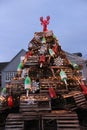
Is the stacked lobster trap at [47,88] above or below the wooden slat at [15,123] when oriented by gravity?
above

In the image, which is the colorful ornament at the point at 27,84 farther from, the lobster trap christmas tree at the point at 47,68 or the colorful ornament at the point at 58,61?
the colorful ornament at the point at 58,61

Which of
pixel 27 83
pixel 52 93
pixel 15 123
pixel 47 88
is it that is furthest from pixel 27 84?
pixel 15 123

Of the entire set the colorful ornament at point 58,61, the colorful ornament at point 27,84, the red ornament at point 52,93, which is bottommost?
the red ornament at point 52,93

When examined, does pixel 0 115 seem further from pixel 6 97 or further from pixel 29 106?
pixel 29 106

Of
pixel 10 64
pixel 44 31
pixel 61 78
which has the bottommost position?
pixel 61 78

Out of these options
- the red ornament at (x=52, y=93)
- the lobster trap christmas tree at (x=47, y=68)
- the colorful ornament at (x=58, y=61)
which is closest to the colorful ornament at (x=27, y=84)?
the lobster trap christmas tree at (x=47, y=68)

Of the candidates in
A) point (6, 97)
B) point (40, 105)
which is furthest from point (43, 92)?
point (6, 97)

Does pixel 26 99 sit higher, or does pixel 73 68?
pixel 73 68

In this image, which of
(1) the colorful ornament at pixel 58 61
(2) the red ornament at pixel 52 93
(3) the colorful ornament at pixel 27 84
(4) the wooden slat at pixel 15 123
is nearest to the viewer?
(4) the wooden slat at pixel 15 123

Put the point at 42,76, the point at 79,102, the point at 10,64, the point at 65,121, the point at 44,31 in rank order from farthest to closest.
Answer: the point at 10,64
the point at 44,31
the point at 42,76
the point at 79,102
the point at 65,121

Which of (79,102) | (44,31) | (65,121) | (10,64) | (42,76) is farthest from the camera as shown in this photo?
(10,64)

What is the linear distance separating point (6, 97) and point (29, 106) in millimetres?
1431

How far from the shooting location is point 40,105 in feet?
42.2

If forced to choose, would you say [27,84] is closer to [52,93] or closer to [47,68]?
[52,93]
